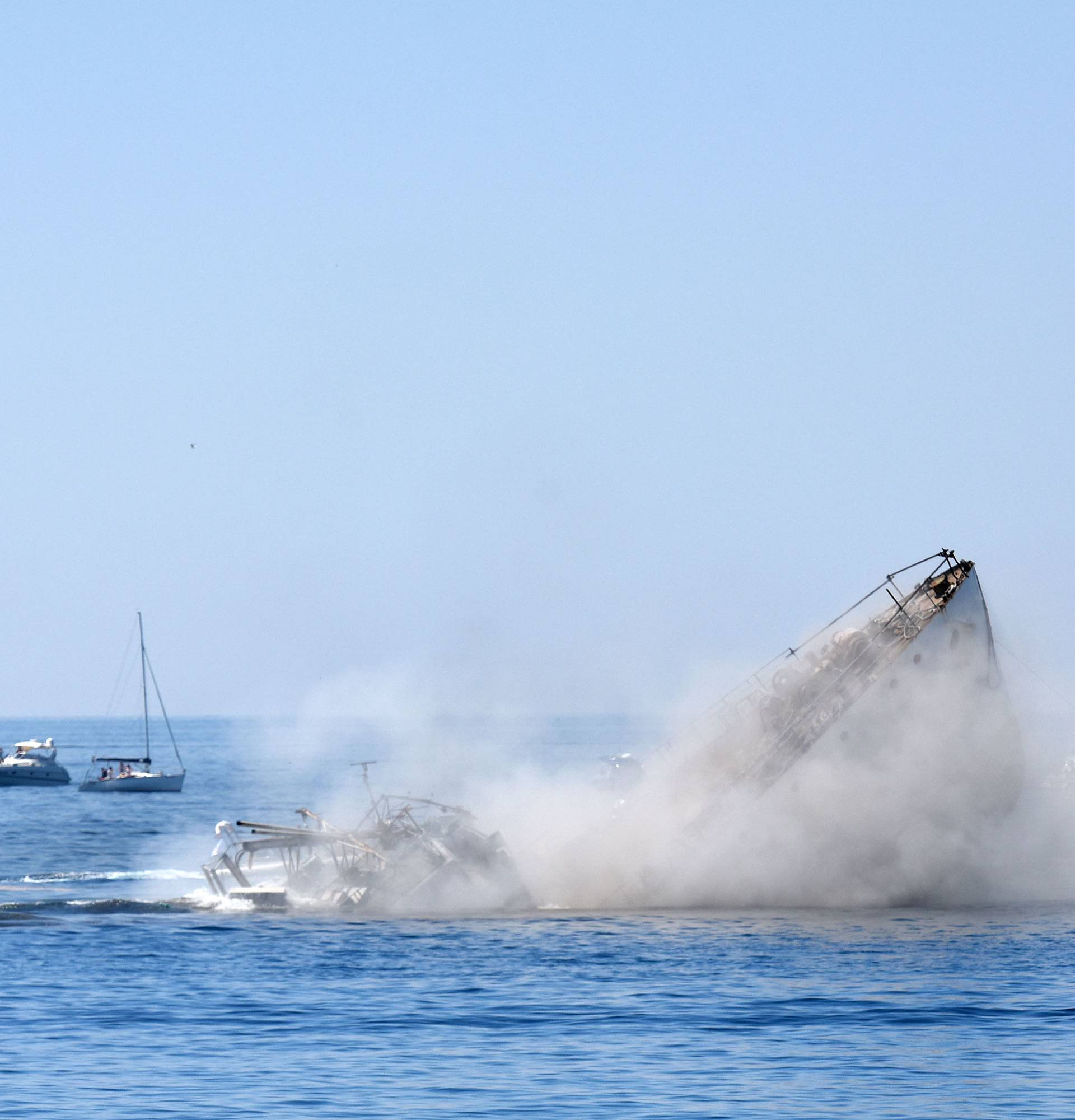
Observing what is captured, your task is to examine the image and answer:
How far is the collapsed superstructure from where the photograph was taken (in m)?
54.2

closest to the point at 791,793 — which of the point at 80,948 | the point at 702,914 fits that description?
the point at 702,914

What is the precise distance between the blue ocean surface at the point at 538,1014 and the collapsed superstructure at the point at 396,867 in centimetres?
132

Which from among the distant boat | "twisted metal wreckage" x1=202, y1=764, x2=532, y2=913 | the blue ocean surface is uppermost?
the distant boat

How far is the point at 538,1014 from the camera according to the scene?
38.7 meters

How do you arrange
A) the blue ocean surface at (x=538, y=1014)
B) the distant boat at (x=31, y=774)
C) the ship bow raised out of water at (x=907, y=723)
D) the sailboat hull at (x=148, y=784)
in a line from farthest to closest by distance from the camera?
the distant boat at (x=31, y=774), the sailboat hull at (x=148, y=784), the ship bow raised out of water at (x=907, y=723), the blue ocean surface at (x=538, y=1014)

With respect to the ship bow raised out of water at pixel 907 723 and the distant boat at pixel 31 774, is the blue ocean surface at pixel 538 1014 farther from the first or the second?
the distant boat at pixel 31 774

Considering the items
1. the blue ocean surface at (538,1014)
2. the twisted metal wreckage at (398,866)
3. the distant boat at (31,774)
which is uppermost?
the distant boat at (31,774)

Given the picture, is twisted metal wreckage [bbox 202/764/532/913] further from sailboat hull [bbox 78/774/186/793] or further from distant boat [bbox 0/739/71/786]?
distant boat [bbox 0/739/71/786]

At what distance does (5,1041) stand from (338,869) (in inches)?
738

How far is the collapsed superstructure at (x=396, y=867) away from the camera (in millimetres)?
54250

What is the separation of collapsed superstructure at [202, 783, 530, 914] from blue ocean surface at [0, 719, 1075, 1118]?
132 cm

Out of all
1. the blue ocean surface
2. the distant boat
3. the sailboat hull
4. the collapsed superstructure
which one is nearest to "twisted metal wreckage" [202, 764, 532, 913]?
the collapsed superstructure

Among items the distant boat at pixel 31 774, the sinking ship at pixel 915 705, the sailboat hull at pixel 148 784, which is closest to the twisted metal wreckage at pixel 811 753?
the sinking ship at pixel 915 705

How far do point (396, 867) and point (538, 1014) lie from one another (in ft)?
52.8
